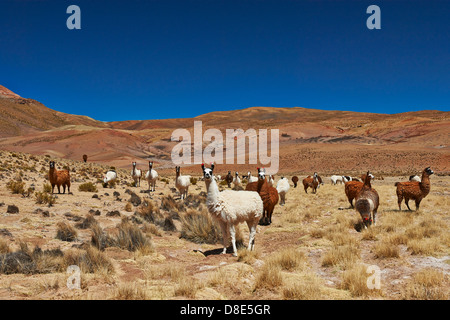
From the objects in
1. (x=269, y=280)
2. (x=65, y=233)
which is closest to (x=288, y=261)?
(x=269, y=280)

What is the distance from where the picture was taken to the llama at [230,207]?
7.64m

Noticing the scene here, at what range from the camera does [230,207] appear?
303 inches

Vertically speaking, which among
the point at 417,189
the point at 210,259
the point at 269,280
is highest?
the point at 417,189

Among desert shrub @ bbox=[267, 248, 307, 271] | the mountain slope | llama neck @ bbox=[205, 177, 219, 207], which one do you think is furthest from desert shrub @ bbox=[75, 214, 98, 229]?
the mountain slope

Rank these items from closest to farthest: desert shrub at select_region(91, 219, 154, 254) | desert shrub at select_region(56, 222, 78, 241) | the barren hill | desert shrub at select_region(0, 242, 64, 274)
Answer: desert shrub at select_region(0, 242, 64, 274) < desert shrub at select_region(91, 219, 154, 254) < desert shrub at select_region(56, 222, 78, 241) < the barren hill

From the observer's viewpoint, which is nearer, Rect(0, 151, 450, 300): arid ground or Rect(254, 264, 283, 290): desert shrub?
Rect(0, 151, 450, 300): arid ground

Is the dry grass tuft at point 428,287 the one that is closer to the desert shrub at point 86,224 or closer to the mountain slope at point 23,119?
the desert shrub at point 86,224

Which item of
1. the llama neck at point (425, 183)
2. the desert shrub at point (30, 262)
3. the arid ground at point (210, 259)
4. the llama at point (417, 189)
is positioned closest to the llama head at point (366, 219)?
the arid ground at point (210, 259)

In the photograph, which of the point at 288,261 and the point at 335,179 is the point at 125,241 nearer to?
the point at 288,261

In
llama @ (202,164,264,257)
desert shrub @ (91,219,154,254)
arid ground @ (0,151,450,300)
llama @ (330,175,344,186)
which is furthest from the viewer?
llama @ (330,175,344,186)

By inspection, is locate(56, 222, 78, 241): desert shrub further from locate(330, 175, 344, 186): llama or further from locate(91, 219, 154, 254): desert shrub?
locate(330, 175, 344, 186): llama

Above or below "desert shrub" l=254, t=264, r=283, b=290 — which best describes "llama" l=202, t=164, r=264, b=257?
above

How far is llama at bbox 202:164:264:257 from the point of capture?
7.64m

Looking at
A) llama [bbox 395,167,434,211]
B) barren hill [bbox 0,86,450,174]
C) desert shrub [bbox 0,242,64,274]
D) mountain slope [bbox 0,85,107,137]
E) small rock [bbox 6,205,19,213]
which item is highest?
mountain slope [bbox 0,85,107,137]
